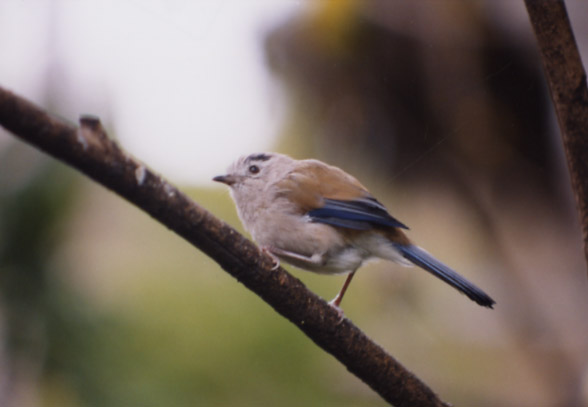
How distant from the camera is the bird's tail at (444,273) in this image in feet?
6.76

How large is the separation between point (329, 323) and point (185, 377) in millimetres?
2015

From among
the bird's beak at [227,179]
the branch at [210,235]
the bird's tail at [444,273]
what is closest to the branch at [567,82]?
the bird's tail at [444,273]

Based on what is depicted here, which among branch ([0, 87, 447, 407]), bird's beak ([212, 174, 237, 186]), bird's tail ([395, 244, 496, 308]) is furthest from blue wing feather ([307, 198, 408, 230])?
branch ([0, 87, 447, 407])

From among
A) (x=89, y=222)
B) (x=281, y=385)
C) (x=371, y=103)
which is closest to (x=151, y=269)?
(x=89, y=222)

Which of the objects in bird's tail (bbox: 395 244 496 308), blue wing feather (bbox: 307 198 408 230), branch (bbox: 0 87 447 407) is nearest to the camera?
branch (bbox: 0 87 447 407)

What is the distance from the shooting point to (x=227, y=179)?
2.59m

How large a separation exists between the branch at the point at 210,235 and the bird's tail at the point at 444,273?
0.34 metres

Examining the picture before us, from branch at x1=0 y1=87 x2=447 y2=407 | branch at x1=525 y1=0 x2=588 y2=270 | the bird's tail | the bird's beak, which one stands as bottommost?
branch at x1=0 y1=87 x2=447 y2=407

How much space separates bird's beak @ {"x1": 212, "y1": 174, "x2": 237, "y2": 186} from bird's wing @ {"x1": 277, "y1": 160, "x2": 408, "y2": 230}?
19 centimetres

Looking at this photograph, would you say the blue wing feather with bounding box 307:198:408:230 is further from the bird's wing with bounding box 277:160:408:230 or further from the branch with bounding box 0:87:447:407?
the branch with bounding box 0:87:447:407

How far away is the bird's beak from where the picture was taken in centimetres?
256

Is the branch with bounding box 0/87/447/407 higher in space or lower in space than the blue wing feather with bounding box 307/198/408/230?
lower

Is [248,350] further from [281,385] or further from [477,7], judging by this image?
[477,7]

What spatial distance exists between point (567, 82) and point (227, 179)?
1.34 meters
